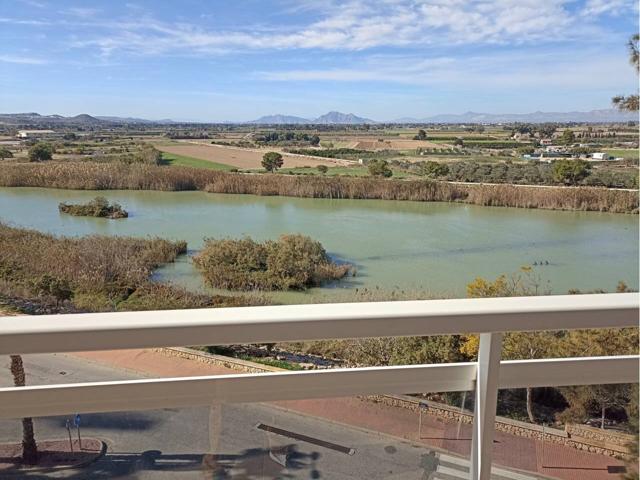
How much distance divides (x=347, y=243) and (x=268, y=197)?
285 cm

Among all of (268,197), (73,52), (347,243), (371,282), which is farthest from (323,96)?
(371,282)

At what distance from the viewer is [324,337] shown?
490 millimetres

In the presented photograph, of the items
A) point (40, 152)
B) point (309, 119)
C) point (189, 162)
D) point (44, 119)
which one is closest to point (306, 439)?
point (44, 119)

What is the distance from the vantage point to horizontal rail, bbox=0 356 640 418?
0.51m

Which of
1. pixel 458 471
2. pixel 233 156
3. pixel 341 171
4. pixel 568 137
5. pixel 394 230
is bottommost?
pixel 394 230

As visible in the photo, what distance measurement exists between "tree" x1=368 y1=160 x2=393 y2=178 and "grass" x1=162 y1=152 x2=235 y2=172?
3777 mm

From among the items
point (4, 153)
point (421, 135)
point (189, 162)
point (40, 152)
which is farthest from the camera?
point (421, 135)

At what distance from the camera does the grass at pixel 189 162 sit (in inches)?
478

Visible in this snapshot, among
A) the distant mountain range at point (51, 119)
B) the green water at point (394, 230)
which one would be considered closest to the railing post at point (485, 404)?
the distant mountain range at point (51, 119)

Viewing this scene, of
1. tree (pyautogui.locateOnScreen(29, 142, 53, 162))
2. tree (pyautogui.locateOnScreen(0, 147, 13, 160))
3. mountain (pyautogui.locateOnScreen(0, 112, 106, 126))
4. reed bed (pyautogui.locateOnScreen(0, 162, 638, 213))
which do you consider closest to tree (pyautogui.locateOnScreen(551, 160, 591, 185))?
reed bed (pyautogui.locateOnScreen(0, 162, 638, 213))

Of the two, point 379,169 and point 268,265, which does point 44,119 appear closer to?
point 268,265

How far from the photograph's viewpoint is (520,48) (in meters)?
11.8

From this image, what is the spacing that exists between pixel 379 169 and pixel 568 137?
5.58 metres

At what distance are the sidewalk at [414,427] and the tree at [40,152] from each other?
33.7 feet
